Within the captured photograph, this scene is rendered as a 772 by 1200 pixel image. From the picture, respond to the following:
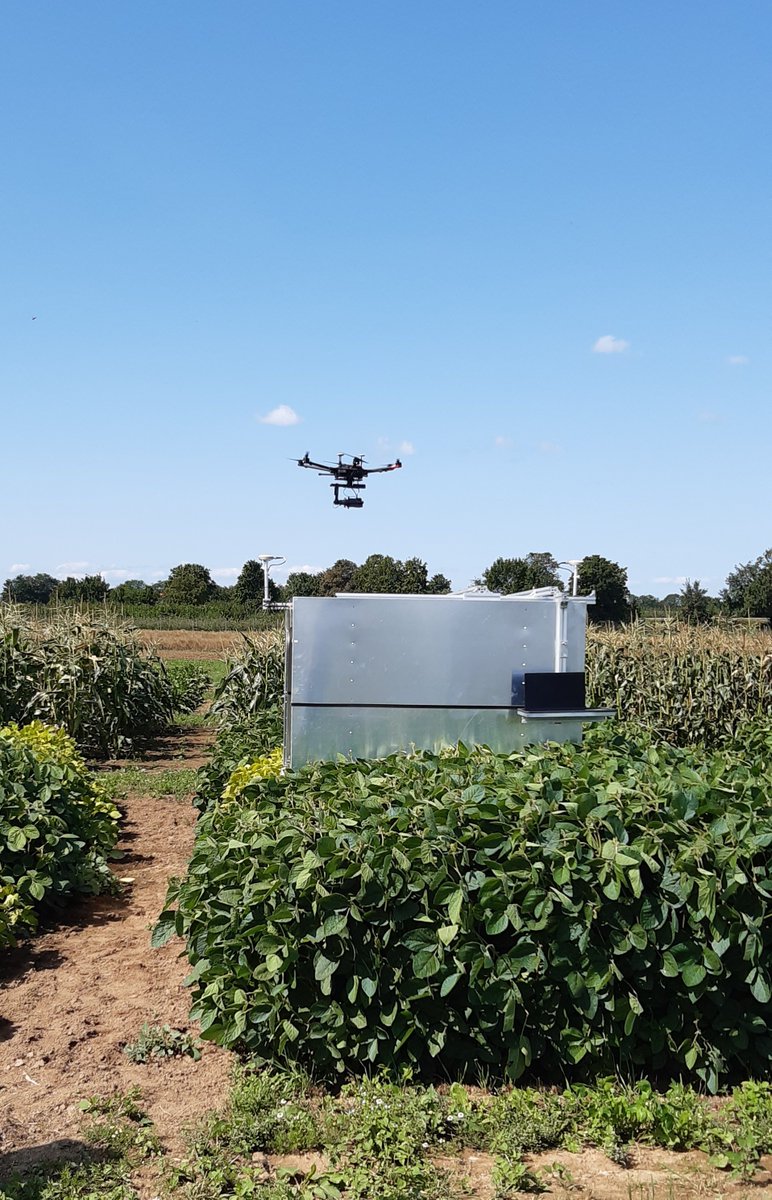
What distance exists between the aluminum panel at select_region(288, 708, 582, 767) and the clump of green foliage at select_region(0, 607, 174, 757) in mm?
7767

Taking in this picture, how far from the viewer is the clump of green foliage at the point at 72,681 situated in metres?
12.0

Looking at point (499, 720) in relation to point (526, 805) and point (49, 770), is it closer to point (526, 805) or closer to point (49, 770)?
point (526, 805)

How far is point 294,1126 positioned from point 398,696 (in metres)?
2.38

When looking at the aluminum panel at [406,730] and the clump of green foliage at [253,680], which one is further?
the clump of green foliage at [253,680]

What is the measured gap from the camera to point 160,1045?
144 inches

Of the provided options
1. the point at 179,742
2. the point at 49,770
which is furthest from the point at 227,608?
the point at 49,770

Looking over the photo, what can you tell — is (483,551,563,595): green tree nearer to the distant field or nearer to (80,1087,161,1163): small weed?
the distant field

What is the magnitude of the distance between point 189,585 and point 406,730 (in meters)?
71.7

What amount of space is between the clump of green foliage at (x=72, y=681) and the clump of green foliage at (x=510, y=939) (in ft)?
29.9

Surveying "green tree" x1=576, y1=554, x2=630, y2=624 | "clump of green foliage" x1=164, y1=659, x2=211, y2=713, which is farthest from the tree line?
"clump of green foliage" x1=164, y1=659, x2=211, y2=713

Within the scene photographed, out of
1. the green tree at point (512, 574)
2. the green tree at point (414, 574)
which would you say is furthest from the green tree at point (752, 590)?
the green tree at point (414, 574)

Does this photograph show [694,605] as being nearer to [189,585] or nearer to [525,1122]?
[525,1122]

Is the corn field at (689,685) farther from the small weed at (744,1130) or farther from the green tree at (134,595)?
the green tree at (134,595)

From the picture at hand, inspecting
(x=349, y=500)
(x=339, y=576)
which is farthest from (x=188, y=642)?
(x=339, y=576)
